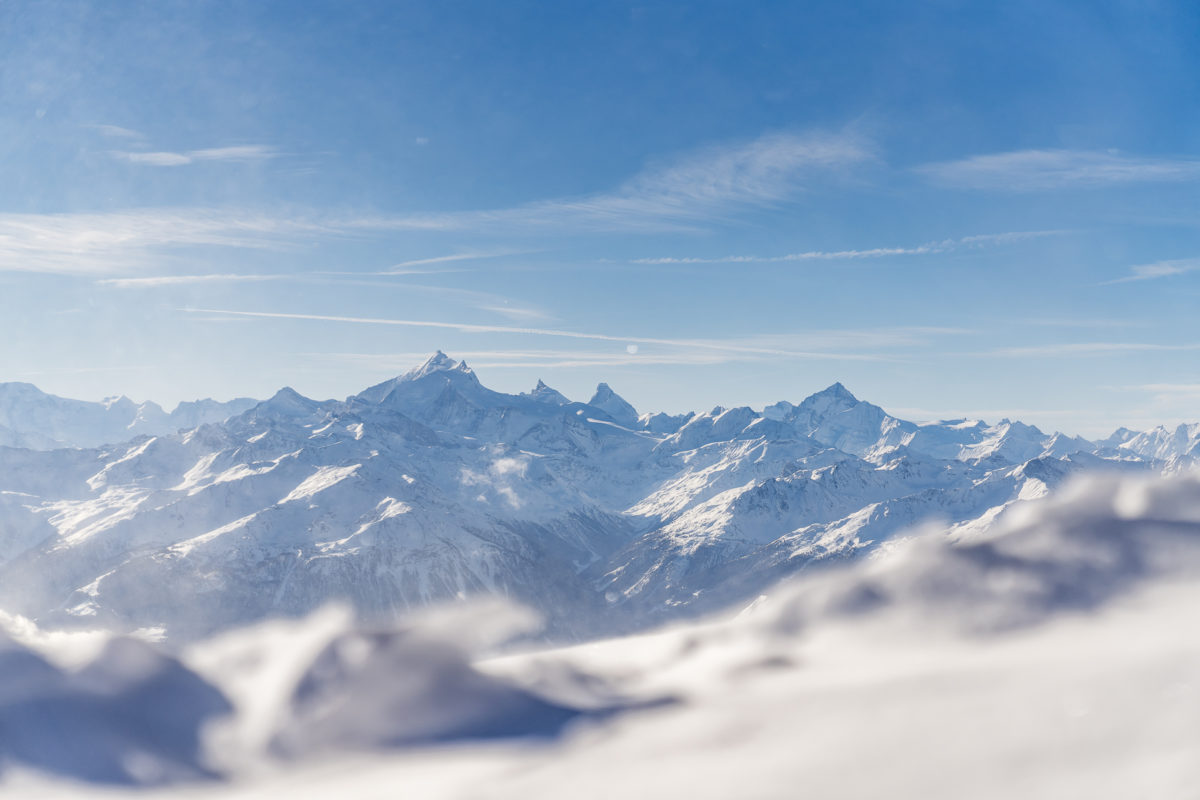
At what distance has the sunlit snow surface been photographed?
277 inches

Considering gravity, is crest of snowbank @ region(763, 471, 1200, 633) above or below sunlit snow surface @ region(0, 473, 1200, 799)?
above

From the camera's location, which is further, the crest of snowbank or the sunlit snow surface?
the crest of snowbank

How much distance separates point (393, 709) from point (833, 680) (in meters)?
5.01

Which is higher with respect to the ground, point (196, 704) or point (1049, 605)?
point (1049, 605)

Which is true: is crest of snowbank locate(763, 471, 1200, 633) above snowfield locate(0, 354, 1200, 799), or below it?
above

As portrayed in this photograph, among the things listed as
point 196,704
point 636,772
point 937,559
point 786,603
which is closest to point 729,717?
point 636,772

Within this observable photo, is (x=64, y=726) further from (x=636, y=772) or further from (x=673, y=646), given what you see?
(x=673, y=646)

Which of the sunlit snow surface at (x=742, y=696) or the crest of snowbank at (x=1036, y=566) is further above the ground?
the crest of snowbank at (x=1036, y=566)

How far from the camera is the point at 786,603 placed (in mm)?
11219

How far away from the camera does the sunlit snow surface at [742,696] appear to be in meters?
7.02

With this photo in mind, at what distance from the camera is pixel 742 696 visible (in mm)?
8922

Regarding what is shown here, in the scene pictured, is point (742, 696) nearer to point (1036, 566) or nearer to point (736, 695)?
point (736, 695)

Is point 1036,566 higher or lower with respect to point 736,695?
higher

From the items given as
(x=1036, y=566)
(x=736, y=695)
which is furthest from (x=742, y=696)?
(x=1036, y=566)
